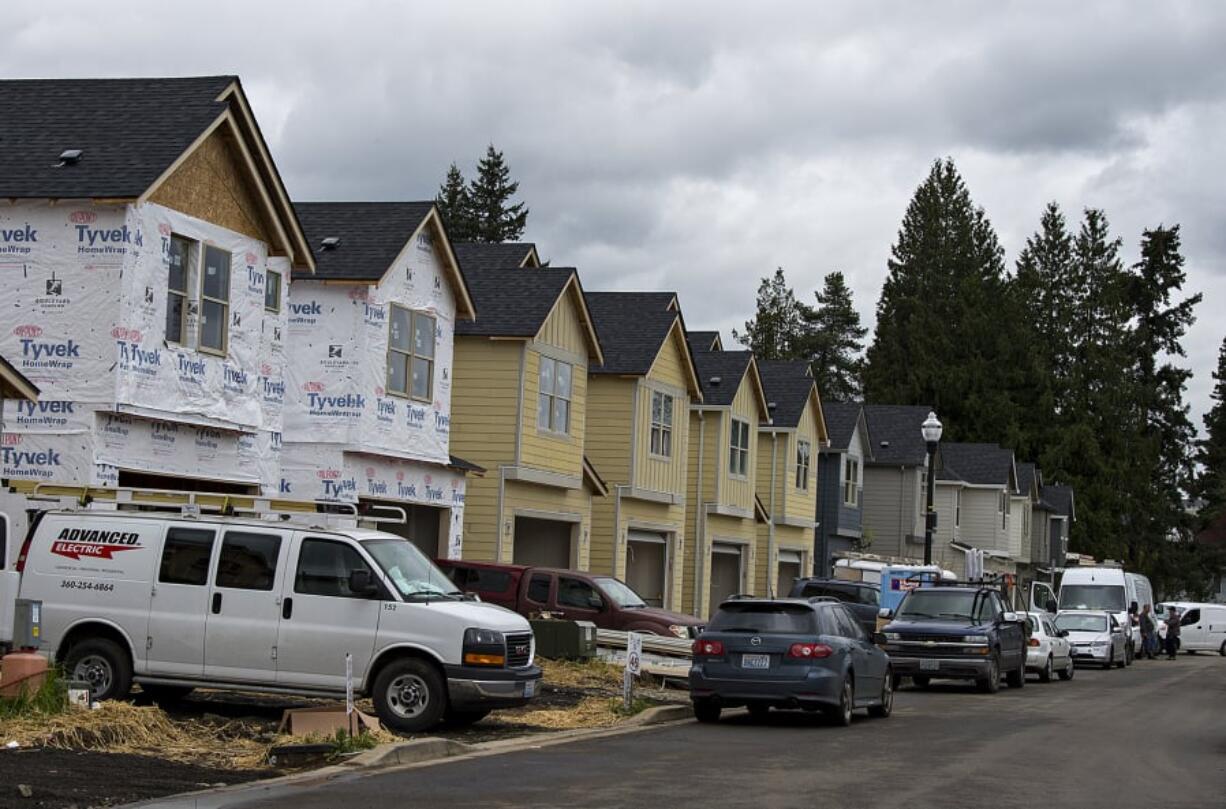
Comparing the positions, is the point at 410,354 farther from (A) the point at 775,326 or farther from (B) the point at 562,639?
(A) the point at 775,326

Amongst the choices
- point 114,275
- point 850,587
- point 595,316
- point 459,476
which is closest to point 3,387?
point 114,275

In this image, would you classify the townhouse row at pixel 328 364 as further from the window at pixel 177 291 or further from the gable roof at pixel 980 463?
the gable roof at pixel 980 463

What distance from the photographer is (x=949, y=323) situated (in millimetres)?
94125

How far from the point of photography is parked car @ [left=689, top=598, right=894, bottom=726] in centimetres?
2081

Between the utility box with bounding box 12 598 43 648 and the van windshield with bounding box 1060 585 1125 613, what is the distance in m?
40.9

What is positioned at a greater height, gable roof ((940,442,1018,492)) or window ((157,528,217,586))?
gable roof ((940,442,1018,492))

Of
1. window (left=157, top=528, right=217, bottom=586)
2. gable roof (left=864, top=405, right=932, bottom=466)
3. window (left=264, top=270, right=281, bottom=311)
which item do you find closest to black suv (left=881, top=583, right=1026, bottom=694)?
window (left=264, top=270, right=281, bottom=311)

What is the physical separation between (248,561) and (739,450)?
105 ft

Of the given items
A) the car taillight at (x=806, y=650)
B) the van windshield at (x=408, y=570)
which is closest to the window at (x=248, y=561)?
the van windshield at (x=408, y=570)

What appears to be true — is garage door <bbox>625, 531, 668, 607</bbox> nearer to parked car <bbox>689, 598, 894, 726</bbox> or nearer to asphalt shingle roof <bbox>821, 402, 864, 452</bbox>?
asphalt shingle roof <bbox>821, 402, 864, 452</bbox>

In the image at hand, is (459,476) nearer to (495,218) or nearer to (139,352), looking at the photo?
(139,352)

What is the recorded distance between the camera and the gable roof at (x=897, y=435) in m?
69.4

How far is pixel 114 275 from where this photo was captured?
82.5ft

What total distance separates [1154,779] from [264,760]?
7.89m
